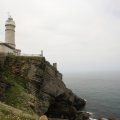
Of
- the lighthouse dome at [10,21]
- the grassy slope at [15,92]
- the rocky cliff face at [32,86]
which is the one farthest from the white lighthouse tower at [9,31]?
the grassy slope at [15,92]

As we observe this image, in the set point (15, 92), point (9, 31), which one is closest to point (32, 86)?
point (15, 92)

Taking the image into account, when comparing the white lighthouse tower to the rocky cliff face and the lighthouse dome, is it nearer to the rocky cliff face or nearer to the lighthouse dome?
the lighthouse dome

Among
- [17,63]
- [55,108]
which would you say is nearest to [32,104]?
[17,63]

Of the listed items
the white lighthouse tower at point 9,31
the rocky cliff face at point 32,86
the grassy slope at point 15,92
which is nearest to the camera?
the grassy slope at point 15,92

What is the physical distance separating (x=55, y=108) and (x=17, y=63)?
19495mm

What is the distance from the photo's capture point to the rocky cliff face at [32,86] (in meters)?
46.4

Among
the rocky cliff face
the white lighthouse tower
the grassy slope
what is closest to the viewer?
the grassy slope

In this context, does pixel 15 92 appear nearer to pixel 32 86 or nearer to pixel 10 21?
pixel 32 86

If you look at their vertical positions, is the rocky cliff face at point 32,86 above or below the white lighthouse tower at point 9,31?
below

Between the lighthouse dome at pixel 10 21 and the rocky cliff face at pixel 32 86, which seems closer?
the rocky cliff face at pixel 32 86

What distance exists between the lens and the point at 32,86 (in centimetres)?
5431

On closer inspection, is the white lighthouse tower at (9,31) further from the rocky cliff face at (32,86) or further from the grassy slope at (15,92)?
the grassy slope at (15,92)

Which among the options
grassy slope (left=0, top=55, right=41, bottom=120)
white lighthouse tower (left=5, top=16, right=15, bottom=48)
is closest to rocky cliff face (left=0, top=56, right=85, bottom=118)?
grassy slope (left=0, top=55, right=41, bottom=120)

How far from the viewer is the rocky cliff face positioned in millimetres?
46406
